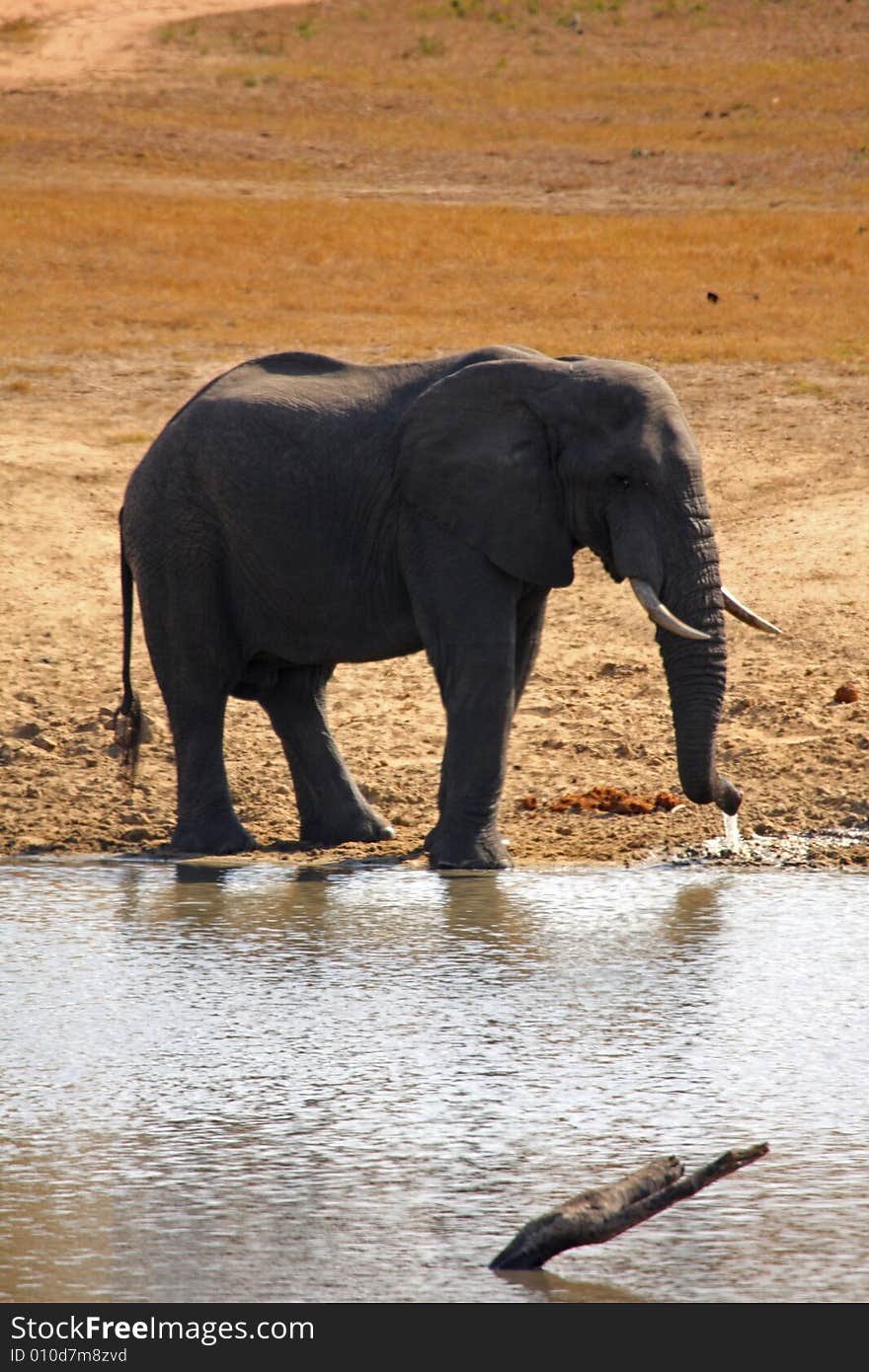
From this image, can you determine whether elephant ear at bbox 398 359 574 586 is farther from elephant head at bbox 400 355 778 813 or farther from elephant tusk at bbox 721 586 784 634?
elephant tusk at bbox 721 586 784 634

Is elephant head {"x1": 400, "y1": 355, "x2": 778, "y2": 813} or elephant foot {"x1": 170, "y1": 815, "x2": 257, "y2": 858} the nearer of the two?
elephant head {"x1": 400, "y1": 355, "x2": 778, "y2": 813}

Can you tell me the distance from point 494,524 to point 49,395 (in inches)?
349

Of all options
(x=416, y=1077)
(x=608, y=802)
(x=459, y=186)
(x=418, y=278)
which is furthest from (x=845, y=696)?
(x=459, y=186)

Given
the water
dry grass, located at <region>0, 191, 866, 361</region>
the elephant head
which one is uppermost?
the elephant head

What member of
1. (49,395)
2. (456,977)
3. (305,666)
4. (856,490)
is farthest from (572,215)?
(456,977)

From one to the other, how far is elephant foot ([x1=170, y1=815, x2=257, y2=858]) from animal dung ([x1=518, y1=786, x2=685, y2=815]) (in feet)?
4.35

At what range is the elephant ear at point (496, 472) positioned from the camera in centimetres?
877

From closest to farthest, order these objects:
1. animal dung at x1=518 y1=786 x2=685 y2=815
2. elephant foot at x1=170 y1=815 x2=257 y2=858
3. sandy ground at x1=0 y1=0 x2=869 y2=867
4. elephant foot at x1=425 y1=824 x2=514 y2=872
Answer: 1. elephant foot at x1=425 y1=824 x2=514 y2=872
2. elephant foot at x1=170 y1=815 x2=257 y2=858
3. sandy ground at x1=0 y1=0 x2=869 y2=867
4. animal dung at x1=518 y1=786 x2=685 y2=815

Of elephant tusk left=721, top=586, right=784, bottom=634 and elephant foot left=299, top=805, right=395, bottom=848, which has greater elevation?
elephant tusk left=721, top=586, right=784, bottom=634

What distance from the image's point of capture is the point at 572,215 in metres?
32.2

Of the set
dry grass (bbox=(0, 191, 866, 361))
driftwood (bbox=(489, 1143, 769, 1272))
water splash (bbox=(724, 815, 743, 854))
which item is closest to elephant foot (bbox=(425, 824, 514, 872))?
water splash (bbox=(724, 815, 743, 854))

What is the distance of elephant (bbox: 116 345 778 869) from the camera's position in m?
8.61

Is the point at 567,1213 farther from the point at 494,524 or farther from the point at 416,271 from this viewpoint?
the point at 416,271

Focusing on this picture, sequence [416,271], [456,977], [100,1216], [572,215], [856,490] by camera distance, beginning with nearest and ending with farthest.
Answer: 1. [100,1216]
2. [456,977]
3. [856,490]
4. [416,271]
5. [572,215]
